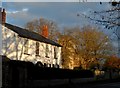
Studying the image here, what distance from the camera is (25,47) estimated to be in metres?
49.0

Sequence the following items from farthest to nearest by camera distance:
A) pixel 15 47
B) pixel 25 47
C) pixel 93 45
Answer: pixel 93 45
pixel 25 47
pixel 15 47

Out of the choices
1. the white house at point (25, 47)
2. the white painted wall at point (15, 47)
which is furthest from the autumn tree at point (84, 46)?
the white painted wall at point (15, 47)

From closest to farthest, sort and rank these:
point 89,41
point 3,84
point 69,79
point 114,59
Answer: point 3,84 → point 69,79 → point 89,41 → point 114,59

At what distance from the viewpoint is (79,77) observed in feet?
163

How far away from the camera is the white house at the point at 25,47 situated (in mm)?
46294

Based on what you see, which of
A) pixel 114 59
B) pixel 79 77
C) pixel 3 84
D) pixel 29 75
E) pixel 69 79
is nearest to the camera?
pixel 3 84

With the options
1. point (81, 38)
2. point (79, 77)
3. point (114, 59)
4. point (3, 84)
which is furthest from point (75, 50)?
point (3, 84)

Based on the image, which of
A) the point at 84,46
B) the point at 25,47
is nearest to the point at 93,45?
the point at 84,46

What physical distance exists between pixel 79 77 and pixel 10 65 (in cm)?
2308

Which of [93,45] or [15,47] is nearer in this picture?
[15,47]

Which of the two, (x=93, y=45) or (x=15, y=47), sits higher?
(x=93, y=45)

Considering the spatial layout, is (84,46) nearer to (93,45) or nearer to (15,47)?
(93,45)

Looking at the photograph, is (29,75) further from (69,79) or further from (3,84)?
(69,79)

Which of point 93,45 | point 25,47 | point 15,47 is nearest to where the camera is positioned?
point 15,47
